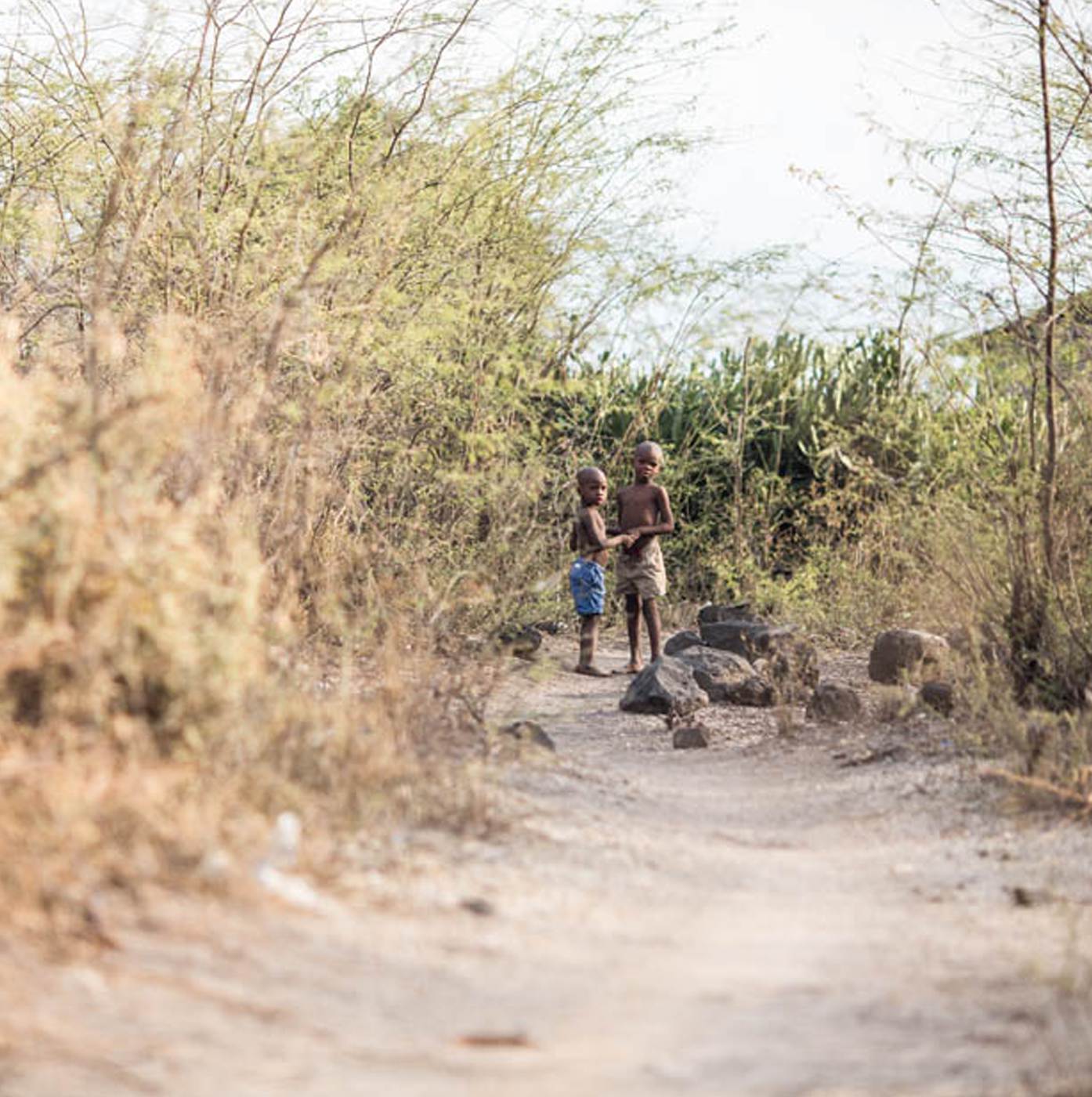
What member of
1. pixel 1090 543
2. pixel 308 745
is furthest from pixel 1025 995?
pixel 1090 543

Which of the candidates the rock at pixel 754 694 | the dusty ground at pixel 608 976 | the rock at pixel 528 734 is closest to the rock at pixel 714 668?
the rock at pixel 754 694

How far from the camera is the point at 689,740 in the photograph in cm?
780

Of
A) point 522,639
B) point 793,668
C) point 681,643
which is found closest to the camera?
point 793,668

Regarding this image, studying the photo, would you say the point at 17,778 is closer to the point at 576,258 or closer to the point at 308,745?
the point at 308,745

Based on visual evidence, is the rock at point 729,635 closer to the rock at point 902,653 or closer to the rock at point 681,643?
the rock at point 681,643

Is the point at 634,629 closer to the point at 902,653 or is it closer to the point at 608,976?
the point at 902,653

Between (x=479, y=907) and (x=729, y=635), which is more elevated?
(x=729, y=635)

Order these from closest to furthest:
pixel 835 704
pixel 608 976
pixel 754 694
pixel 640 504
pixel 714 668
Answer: pixel 608 976 → pixel 835 704 → pixel 754 694 → pixel 714 668 → pixel 640 504

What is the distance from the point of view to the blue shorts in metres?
10.3

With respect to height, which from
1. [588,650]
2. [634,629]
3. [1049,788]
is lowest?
[1049,788]

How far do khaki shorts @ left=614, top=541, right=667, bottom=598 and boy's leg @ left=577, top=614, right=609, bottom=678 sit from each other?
0.44m

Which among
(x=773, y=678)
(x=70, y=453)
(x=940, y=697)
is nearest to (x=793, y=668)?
(x=773, y=678)

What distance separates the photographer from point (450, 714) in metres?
6.37

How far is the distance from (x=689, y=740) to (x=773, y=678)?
3.99ft
